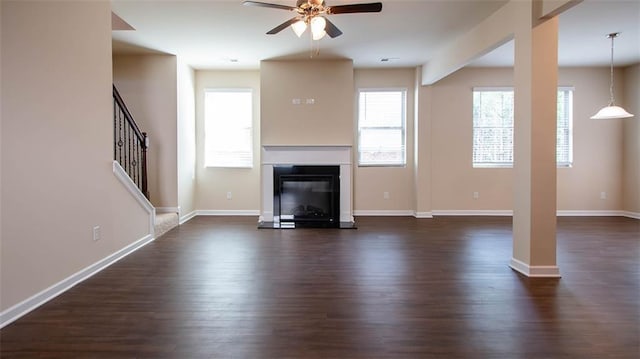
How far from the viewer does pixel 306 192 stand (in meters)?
6.03

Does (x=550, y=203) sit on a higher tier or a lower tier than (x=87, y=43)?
lower

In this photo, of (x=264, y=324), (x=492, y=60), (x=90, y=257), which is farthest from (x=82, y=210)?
(x=492, y=60)

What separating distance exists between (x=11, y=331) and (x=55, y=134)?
145 cm

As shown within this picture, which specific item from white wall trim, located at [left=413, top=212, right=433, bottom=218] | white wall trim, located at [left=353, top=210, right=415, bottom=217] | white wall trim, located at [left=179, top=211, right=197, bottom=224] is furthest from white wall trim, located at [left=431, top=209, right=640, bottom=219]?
white wall trim, located at [left=179, top=211, right=197, bottom=224]

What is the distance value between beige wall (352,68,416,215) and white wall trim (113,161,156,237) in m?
→ 3.62

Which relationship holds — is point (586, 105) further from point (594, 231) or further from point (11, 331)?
point (11, 331)

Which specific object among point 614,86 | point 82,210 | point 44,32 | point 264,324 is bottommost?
point 264,324

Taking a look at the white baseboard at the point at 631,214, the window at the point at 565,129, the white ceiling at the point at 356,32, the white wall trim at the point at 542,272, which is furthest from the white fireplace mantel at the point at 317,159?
the white baseboard at the point at 631,214

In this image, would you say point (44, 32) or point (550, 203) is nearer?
point (44, 32)

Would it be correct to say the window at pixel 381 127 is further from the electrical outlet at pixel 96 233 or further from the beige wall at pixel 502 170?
the electrical outlet at pixel 96 233

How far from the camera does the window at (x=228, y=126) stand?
22.4ft

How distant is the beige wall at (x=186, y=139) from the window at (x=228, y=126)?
287mm

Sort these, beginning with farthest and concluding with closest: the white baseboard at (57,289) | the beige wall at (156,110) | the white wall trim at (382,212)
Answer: the white wall trim at (382,212), the beige wall at (156,110), the white baseboard at (57,289)

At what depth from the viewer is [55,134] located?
112 inches
